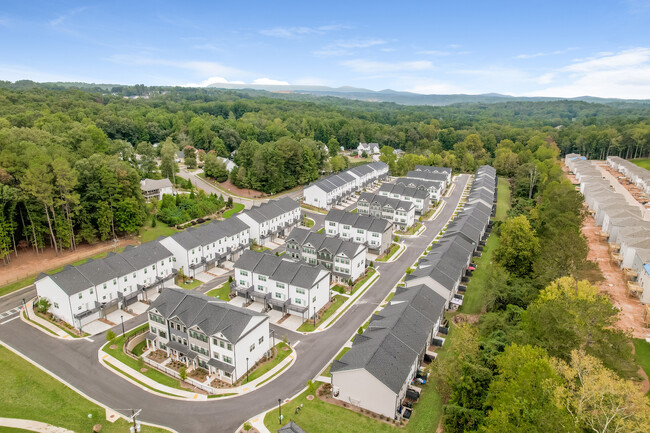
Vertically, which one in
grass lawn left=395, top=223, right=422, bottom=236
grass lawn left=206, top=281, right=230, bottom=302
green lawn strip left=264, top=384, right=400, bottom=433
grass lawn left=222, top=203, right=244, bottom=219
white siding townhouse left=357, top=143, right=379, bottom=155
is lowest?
green lawn strip left=264, top=384, right=400, bottom=433

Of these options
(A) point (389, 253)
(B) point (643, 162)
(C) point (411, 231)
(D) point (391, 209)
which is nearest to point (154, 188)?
(D) point (391, 209)

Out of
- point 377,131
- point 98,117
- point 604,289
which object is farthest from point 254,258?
point 377,131

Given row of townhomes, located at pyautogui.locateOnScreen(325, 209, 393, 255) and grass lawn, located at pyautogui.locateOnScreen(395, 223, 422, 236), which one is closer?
row of townhomes, located at pyautogui.locateOnScreen(325, 209, 393, 255)

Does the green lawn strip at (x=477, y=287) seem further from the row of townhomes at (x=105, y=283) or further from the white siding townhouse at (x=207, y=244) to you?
the row of townhomes at (x=105, y=283)

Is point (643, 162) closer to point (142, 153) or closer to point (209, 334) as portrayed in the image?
point (209, 334)

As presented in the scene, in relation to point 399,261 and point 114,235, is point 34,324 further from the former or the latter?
point 399,261

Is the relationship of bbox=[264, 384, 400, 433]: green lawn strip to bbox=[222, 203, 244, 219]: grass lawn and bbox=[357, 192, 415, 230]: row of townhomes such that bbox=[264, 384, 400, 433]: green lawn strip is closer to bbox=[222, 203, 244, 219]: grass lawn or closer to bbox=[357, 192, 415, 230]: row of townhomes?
bbox=[357, 192, 415, 230]: row of townhomes

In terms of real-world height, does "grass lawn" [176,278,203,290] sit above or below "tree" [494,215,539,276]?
below

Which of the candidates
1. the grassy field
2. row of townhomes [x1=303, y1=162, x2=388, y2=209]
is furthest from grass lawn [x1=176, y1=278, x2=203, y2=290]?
the grassy field
